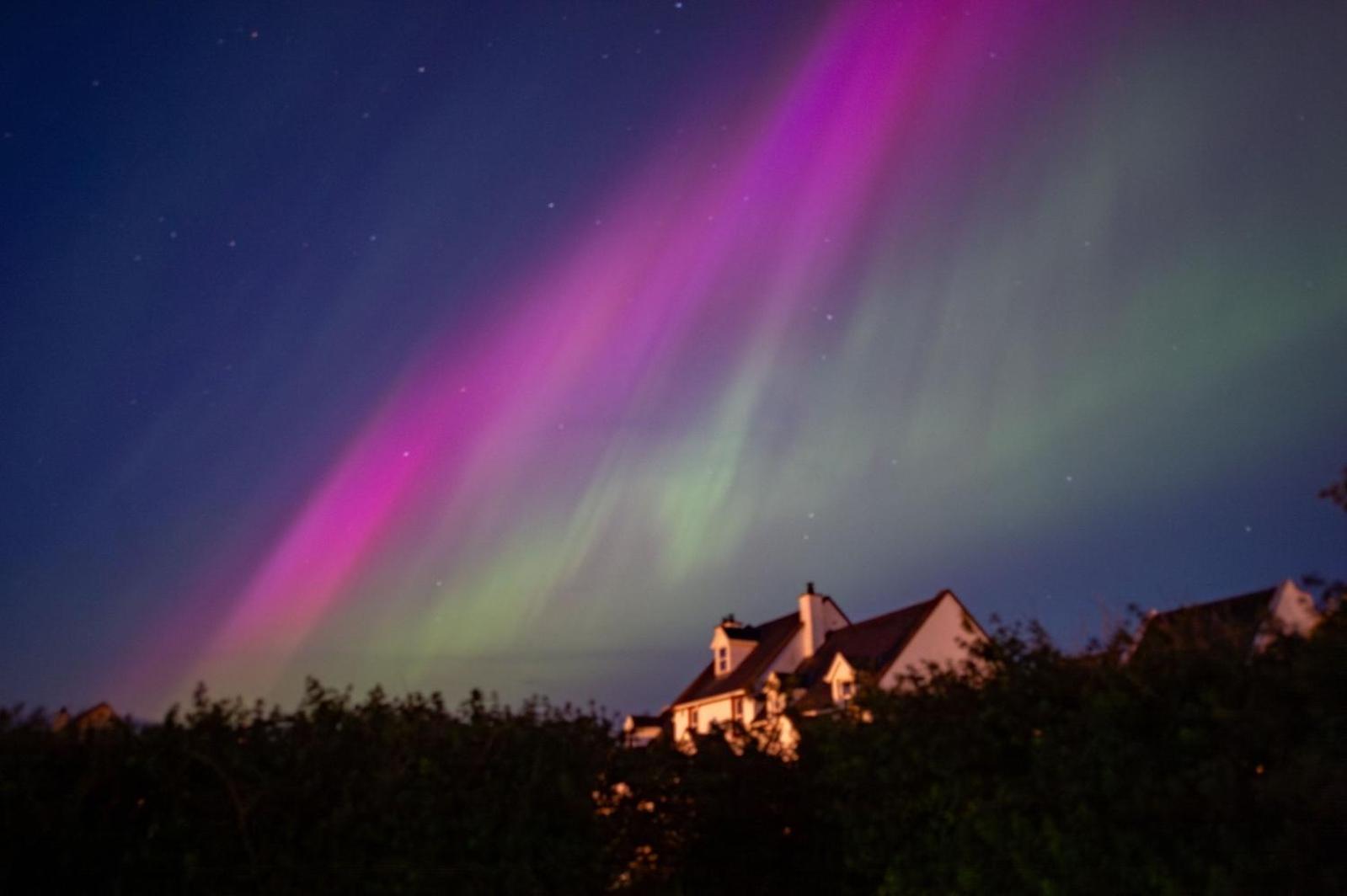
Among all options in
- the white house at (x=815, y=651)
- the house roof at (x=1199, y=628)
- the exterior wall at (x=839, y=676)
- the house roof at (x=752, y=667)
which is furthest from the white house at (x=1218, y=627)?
the house roof at (x=752, y=667)

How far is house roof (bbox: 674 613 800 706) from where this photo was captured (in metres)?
44.1

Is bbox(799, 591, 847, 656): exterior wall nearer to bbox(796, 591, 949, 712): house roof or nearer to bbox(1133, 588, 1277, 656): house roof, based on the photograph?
bbox(796, 591, 949, 712): house roof

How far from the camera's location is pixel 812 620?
146 feet

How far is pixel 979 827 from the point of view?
890cm

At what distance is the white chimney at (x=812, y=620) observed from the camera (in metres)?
44.1

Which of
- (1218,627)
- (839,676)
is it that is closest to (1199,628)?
(1218,627)

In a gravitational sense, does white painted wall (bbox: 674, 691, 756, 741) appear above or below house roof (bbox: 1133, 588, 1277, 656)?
above

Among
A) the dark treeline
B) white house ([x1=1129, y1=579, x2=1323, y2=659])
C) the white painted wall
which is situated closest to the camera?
the dark treeline

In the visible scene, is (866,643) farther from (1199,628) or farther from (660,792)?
(1199,628)

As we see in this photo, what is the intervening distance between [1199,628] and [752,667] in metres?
37.9

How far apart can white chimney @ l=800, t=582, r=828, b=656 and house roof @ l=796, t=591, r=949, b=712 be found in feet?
1.11

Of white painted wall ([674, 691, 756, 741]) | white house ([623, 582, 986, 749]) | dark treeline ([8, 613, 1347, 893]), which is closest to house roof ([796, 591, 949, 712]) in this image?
white house ([623, 582, 986, 749])

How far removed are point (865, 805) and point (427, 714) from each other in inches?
180

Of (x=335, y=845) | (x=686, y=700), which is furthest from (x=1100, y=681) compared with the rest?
(x=686, y=700)
